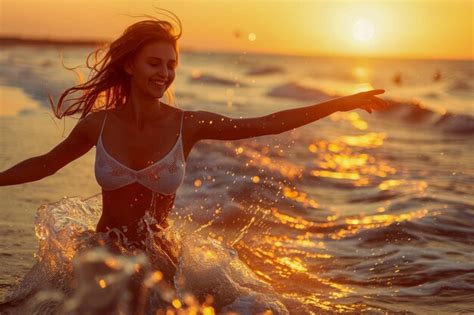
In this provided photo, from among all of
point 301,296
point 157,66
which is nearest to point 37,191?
point 301,296

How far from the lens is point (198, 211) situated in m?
10.8

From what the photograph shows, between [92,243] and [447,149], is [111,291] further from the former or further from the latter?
[447,149]

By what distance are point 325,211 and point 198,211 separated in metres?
1.70

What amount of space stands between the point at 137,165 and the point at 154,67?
695mm

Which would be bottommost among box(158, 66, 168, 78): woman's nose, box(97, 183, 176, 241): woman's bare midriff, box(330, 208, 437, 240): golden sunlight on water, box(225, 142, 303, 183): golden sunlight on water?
box(330, 208, 437, 240): golden sunlight on water

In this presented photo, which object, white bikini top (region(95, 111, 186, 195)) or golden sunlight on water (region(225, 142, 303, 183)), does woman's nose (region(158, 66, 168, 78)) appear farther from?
golden sunlight on water (region(225, 142, 303, 183))

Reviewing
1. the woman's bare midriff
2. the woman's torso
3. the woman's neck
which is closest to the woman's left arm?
the woman's torso

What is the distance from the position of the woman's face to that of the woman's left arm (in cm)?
33

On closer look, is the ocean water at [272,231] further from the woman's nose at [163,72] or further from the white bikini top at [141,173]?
the woman's nose at [163,72]

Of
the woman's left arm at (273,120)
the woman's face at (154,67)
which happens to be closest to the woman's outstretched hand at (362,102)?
the woman's left arm at (273,120)

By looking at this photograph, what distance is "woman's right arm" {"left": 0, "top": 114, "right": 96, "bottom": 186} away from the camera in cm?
609

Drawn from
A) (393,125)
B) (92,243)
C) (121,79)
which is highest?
(121,79)

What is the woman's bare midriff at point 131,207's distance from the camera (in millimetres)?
6031

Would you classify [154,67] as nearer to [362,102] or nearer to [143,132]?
[143,132]
